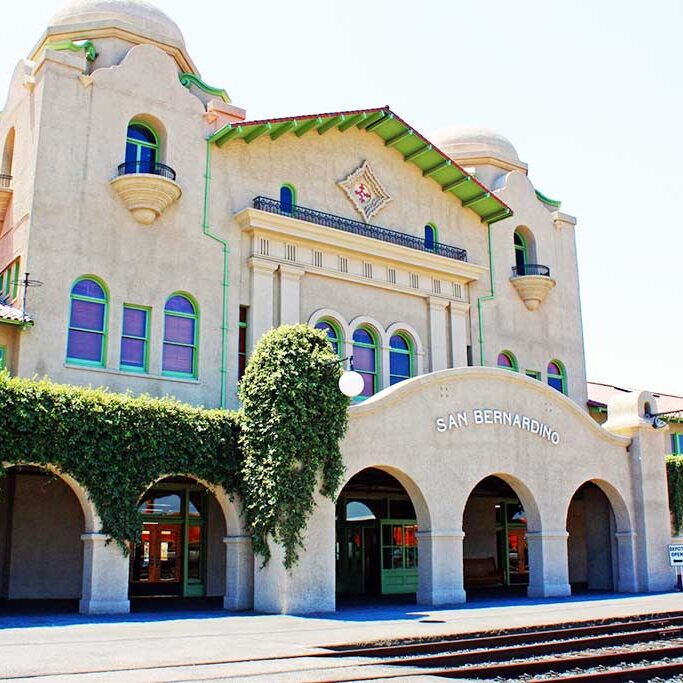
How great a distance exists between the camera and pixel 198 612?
778 inches

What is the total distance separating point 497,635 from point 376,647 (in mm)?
2731

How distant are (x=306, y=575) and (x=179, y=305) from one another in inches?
330

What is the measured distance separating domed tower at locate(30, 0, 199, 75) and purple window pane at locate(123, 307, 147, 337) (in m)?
7.04

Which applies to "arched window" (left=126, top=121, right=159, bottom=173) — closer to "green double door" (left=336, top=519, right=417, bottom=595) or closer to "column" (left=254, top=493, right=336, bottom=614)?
"column" (left=254, top=493, right=336, bottom=614)

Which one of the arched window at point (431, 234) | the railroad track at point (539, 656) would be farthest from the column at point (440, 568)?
the arched window at point (431, 234)

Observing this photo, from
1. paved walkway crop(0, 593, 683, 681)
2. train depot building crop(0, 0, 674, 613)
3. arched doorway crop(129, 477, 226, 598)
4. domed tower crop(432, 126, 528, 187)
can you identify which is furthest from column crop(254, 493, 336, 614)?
domed tower crop(432, 126, 528, 187)

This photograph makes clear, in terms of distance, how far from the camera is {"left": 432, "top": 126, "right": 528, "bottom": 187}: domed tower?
33.2 m

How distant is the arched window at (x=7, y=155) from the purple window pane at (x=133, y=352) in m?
6.71

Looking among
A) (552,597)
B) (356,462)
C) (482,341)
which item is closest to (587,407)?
(482,341)

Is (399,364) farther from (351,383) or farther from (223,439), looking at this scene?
(351,383)

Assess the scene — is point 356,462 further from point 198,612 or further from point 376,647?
point 376,647

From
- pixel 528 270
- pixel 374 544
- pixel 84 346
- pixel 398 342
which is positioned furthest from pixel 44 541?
pixel 528 270

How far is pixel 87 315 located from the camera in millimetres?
22391

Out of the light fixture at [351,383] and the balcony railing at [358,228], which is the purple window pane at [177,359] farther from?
the light fixture at [351,383]
